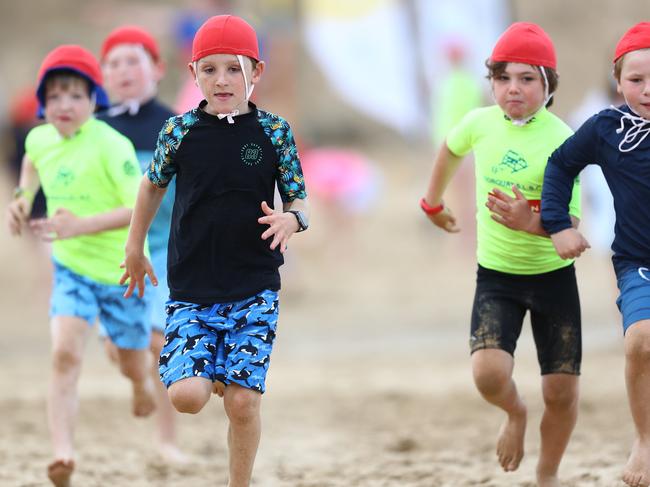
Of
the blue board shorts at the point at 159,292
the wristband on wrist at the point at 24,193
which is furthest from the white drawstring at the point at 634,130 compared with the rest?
the wristband on wrist at the point at 24,193

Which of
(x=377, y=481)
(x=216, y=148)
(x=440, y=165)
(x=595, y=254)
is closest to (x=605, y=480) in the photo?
(x=377, y=481)

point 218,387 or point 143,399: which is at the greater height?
point 218,387

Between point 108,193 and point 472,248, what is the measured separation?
36.1ft

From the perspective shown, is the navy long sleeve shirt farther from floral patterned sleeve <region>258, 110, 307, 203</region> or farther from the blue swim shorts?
floral patterned sleeve <region>258, 110, 307, 203</region>

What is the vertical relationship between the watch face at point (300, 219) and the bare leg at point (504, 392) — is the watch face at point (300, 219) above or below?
above

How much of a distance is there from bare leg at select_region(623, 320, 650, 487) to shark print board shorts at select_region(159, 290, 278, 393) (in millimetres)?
1494

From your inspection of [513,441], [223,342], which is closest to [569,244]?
[513,441]

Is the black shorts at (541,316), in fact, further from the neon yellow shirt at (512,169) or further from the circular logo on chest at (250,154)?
the circular logo on chest at (250,154)

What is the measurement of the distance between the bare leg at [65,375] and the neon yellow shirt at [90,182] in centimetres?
30

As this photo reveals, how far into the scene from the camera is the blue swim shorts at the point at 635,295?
4.72 m

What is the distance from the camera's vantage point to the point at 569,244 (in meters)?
4.88

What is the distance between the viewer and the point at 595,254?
16141mm

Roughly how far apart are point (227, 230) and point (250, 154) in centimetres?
33

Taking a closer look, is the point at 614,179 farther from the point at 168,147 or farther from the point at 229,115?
the point at 168,147
